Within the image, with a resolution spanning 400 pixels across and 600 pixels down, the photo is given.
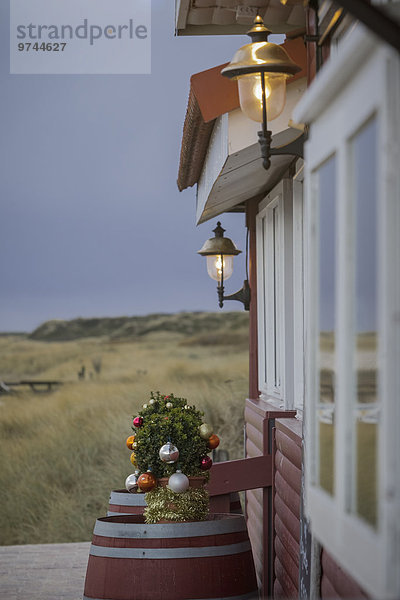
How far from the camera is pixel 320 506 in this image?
1.62 metres

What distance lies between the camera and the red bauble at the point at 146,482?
345 centimetres

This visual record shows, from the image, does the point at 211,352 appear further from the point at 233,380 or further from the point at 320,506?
the point at 320,506

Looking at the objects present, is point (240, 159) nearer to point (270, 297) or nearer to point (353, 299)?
point (270, 297)

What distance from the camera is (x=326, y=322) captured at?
63.8 inches

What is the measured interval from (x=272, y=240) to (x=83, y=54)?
7.58 metres

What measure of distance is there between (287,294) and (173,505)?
1572 mm

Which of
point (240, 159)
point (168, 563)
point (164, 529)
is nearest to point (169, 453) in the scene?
point (164, 529)

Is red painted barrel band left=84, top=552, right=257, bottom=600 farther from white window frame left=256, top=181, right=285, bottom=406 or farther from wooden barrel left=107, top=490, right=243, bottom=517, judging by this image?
white window frame left=256, top=181, right=285, bottom=406

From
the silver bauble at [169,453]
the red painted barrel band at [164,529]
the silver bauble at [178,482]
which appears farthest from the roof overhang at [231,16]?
the red painted barrel band at [164,529]

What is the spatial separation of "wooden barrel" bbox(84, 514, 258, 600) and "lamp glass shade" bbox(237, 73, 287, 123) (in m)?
1.59

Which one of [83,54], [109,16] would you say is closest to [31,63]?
[83,54]

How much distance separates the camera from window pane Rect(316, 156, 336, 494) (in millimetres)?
1567

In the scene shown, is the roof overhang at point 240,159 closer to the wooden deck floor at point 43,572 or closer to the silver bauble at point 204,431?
the silver bauble at point 204,431

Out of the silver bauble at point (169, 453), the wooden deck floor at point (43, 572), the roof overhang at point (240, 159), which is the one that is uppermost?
the roof overhang at point (240, 159)
